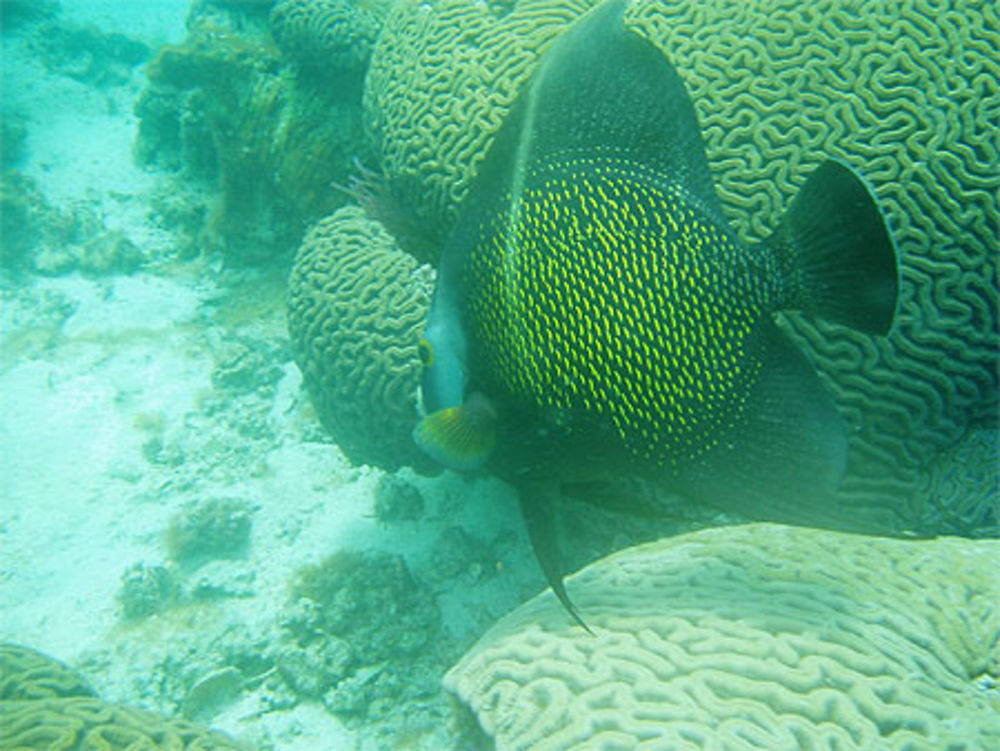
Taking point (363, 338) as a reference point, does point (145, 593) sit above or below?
below

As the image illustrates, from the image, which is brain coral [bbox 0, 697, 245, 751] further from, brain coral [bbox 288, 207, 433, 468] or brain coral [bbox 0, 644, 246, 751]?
brain coral [bbox 288, 207, 433, 468]

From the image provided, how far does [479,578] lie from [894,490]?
2425mm

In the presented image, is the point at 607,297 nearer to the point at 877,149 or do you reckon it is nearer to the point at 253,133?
the point at 877,149

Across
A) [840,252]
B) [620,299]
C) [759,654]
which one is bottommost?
[759,654]

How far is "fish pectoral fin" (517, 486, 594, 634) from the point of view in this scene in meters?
1.57

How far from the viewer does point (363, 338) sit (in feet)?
12.7

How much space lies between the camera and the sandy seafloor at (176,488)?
404cm

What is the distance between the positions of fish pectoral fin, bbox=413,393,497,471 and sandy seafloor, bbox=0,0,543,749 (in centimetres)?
272

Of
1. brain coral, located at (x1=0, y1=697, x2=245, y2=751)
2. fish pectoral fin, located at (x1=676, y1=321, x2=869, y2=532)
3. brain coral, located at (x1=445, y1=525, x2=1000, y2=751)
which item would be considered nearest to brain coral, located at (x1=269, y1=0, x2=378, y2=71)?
brain coral, located at (x1=445, y1=525, x2=1000, y2=751)

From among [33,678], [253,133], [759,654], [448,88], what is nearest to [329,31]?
[253,133]

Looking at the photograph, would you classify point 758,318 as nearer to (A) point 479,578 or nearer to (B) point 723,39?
(B) point 723,39

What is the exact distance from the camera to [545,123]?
148 centimetres

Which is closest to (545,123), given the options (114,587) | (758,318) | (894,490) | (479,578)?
(758,318)

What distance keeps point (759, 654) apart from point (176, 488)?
4.99m
